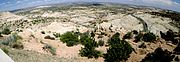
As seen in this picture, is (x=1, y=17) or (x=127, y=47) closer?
(x=127, y=47)

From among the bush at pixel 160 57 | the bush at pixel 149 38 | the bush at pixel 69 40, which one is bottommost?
the bush at pixel 149 38

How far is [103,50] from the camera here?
3553 cm

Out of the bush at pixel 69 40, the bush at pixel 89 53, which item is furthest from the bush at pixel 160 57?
the bush at pixel 69 40

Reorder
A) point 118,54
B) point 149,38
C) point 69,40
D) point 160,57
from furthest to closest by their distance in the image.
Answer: point 149,38 < point 69,40 < point 118,54 < point 160,57

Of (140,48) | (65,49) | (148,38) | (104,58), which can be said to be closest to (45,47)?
(65,49)

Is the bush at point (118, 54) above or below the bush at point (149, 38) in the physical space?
above

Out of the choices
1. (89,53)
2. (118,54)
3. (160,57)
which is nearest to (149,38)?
(118,54)

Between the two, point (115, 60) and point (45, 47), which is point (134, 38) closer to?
point (115, 60)

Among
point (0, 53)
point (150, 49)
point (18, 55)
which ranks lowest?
point (150, 49)

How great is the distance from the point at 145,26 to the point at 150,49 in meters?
27.2

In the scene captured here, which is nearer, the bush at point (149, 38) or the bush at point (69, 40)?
the bush at point (69, 40)

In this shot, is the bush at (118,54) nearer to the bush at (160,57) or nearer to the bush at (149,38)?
the bush at (160,57)

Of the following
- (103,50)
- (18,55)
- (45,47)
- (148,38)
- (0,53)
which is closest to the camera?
(0,53)

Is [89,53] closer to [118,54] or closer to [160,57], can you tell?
[118,54]
